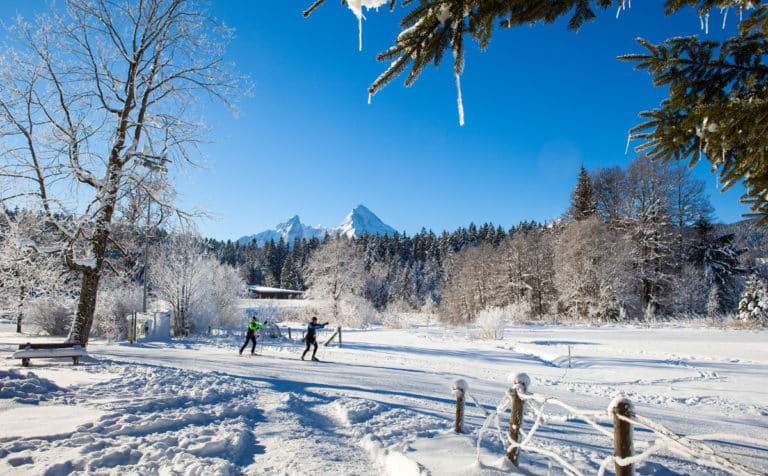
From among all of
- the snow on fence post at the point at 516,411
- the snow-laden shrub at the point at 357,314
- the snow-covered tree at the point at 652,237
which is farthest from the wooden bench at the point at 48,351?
the snow-covered tree at the point at 652,237

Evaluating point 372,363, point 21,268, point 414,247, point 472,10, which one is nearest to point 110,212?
point 21,268

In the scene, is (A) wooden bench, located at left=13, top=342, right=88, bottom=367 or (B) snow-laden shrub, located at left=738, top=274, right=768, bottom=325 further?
(B) snow-laden shrub, located at left=738, top=274, right=768, bottom=325

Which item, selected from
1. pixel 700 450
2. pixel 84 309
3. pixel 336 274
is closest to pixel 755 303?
pixel 700 450

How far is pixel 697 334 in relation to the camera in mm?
18641

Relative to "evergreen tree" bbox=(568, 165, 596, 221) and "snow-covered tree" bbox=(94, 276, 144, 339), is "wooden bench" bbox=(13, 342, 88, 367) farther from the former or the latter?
"evergreen tree" bbox=(568, 165, 596, 221)

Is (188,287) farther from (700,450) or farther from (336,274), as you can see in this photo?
(700,450)

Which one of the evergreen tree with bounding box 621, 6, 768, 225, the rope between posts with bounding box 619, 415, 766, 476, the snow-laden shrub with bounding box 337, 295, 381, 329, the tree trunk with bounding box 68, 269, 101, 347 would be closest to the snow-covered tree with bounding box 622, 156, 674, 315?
the snow-laden shrub with bounding box 337, 295, 381, 329

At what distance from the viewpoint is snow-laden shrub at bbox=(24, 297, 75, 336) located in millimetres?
20633

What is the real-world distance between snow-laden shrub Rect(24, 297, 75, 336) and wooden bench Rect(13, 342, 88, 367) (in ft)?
44.0

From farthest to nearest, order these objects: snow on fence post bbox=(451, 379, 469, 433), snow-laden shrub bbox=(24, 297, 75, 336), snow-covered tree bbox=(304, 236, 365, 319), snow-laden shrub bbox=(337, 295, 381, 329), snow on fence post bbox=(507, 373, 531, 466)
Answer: snow-covered tree bbox=(304, 236, 365, 319) < snow-laden shrub bbox=(337, 295, 381, 329) < snow-laden shrub bbox=(24, 297, 75, 336) < snow on fence post bbox=(451, 379, 469, 433) < snow on fence post bbox=(507, 373, 531, 466)

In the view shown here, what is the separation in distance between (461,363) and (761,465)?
28.9 ft

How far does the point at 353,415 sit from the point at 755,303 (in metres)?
27.2

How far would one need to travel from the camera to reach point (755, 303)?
21969 millimetres

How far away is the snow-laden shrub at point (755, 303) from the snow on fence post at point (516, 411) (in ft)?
81.6
